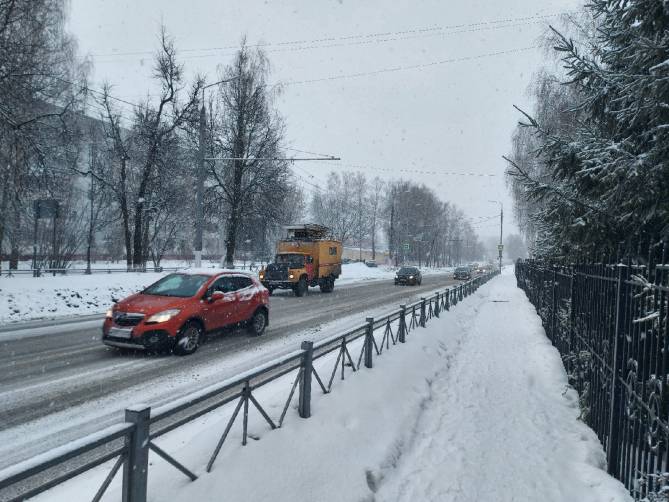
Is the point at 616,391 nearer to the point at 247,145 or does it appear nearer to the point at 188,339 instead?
the point at 188,339

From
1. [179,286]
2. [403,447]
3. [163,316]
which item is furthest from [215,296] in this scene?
[403,447]

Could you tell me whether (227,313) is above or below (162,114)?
below

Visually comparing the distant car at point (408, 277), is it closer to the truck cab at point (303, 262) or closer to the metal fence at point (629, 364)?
the truck cab at point (303, 262)

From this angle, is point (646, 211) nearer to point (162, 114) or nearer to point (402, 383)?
point (402, 383)

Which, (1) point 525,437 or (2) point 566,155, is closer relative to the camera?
(2) point 566,155

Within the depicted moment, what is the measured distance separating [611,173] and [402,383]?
4.24 meters

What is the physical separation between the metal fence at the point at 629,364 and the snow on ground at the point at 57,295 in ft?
44.7

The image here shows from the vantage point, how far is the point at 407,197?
249 feet

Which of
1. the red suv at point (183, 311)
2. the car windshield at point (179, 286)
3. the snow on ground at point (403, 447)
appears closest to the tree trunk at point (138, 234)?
the red suv at point (183, 311)

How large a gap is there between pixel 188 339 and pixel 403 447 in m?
5.03

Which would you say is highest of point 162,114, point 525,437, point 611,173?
point 162,114

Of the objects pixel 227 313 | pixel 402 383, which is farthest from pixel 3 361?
pixel 402 383

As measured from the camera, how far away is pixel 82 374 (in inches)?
280

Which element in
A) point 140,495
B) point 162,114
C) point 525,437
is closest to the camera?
point 140,495
